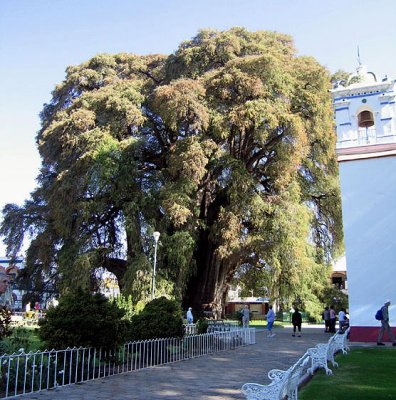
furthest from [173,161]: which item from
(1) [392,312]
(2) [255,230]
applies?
(1) [392,312]

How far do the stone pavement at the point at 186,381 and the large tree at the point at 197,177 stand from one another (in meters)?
8.73

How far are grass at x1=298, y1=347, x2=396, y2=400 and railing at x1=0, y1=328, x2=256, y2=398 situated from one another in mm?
3721

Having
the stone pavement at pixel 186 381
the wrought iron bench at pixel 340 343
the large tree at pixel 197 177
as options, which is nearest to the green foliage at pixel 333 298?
the large tree at pixel 197 177

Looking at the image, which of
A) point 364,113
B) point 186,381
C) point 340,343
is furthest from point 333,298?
point 186,381

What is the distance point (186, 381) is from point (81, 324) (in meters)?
2.19

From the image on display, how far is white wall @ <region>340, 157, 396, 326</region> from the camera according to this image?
15.3 meters

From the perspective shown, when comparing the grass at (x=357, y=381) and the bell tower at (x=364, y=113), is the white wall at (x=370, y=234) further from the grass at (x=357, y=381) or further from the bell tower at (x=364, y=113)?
the grass at (x=357, y=381)

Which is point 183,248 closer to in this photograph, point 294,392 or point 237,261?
point 237,261

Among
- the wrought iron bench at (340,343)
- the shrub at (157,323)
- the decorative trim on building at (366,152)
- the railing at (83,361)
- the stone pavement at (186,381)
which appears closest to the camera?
the stone pavement at (186,381)

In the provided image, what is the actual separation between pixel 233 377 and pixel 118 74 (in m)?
21.8

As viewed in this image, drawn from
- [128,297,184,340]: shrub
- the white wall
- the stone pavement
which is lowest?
the stone pavement

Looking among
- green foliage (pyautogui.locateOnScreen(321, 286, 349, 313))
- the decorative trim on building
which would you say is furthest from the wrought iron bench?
green foliage (pyautogui.locateOnScreen(321, 286, 349, 313))

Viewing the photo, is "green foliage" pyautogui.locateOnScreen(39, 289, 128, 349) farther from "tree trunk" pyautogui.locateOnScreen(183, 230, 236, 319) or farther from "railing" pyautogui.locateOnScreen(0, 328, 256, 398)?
"tree trunk" pyautogui.locateOnScreen(183, 230, 236, 319)

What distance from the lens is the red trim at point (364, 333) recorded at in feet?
49.3
